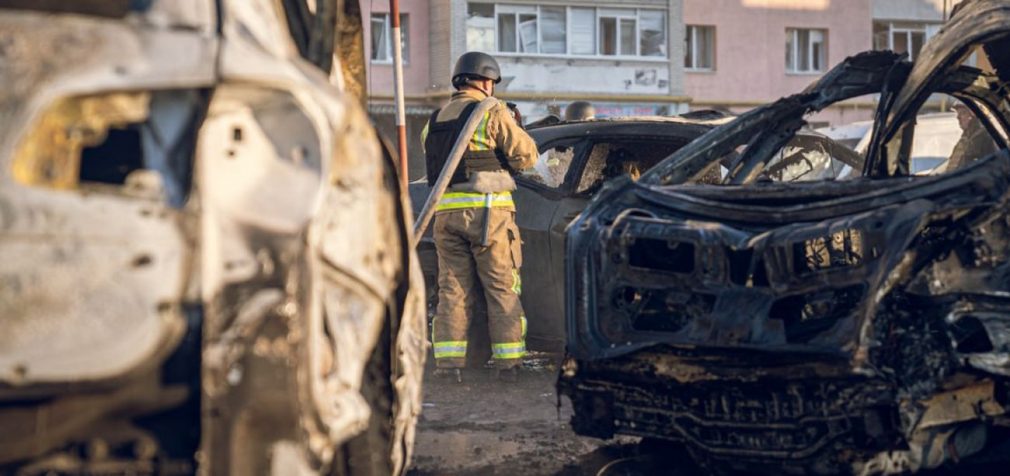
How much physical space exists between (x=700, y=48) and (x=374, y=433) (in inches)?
1183

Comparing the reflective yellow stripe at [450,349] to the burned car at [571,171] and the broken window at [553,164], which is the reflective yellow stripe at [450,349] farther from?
the broken window at [553,164]

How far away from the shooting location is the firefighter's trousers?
7.64 meters

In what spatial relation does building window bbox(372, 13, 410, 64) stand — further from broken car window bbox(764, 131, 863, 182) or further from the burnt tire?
the burnt tire

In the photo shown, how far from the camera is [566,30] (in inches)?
1214

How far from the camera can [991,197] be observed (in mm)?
4703

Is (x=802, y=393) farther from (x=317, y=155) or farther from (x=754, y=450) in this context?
(x=317, y=155)

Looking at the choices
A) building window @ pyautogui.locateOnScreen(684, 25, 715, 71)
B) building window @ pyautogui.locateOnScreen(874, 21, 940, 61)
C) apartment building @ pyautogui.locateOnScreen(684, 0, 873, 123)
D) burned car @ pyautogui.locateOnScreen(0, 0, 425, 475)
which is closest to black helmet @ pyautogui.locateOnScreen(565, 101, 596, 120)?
burned car @ pyautogui.locateOnScreen(0, 0, 425, 475)

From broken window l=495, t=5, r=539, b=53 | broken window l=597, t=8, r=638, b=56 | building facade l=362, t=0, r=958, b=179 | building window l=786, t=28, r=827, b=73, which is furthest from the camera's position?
building window l=786, t=28, r=827, b=73

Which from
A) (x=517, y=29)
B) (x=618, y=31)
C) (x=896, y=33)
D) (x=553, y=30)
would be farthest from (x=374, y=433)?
(x=896, y=33)

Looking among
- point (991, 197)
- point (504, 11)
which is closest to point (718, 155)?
point (991, 197)

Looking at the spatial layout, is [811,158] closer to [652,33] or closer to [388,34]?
[388,34]

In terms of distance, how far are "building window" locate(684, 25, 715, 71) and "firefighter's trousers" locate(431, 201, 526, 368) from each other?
25.6 meters

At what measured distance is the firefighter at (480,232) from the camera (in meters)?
7.62

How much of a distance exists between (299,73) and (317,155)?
0.67ft
